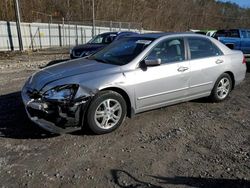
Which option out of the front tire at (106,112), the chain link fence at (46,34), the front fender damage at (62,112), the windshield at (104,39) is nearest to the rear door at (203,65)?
the front tire at (106,112)

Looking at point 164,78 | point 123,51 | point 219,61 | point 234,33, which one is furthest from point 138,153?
point 234,33

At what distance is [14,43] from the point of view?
22125 millimetres

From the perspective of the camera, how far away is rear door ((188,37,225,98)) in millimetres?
5523

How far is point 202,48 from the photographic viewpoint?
5809mm

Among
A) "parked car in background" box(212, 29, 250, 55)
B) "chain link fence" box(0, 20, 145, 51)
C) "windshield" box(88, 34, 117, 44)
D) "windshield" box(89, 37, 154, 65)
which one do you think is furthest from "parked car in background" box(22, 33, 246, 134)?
"chain link fence" box(0, 20, 145, 51)

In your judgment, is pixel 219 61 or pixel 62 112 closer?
pixel 62 112

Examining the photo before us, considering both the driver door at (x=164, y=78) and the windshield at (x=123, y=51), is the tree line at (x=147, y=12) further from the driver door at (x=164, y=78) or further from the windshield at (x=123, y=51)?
the driver door at (x=164, y=78)

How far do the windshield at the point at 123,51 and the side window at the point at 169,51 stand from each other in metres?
0.20

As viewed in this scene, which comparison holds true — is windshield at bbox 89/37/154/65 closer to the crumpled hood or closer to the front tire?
the crumpled hood

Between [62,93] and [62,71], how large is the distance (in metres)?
0.66

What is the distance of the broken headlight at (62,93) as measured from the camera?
412 cm

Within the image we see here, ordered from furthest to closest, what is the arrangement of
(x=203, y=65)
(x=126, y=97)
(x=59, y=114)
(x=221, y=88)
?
(x=221, y=88) < (x=203, y=65) < (x=126, y=97) < (x=59, y=114)

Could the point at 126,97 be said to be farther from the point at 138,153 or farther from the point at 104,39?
the point at 104,39

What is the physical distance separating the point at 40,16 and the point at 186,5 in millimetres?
49115
